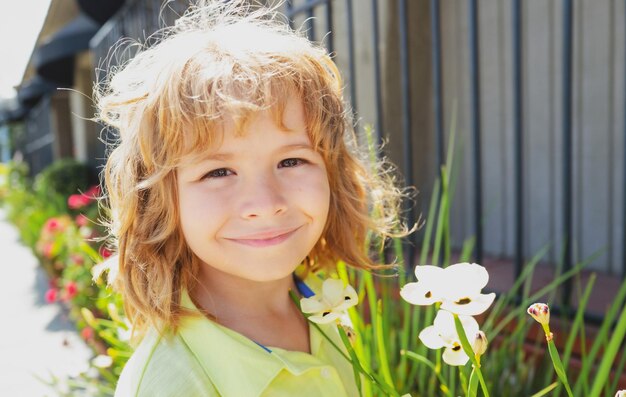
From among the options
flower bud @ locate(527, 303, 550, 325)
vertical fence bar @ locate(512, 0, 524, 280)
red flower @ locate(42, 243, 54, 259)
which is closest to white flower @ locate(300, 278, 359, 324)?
flower bud @ locate(527, 303, 550, 325)

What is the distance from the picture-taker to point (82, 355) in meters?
3.07

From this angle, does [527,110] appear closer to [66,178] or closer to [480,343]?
[480,343]

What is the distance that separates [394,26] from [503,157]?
3.04ft

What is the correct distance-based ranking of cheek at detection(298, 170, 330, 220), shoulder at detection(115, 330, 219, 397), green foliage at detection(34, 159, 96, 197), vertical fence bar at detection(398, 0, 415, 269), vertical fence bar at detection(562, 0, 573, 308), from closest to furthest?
1. shoulder at detection(115, 330, 219, 397)
2. cheek at detection(298, 170, 330, 220)
3. vertical fence bar at detection(562, 0, 573, 308)
4. vertical fence bar at detection(398, 0, 415, 269)
5. green foliage at detection(34, 159, 96, 197)

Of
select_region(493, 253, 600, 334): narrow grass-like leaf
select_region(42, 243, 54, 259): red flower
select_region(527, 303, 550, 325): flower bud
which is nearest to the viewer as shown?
select_region(527, 303, 550, 325): flower bud

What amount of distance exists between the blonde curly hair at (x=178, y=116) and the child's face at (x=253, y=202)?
3 centimetres

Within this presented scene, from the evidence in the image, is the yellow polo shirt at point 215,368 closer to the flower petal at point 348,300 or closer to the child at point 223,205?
the child at point 223,205

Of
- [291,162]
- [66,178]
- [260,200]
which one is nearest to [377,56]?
[291,162]

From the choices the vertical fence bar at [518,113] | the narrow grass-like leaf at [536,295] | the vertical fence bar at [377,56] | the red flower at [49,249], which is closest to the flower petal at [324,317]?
the narrow grass-like leaf at [536,295]

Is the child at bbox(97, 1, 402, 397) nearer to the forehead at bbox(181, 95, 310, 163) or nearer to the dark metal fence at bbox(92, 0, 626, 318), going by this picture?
the forehead at bbox(181, 95, 310, 163)

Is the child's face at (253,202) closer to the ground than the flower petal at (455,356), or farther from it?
farther from it

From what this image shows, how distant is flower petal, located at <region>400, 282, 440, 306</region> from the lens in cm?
74

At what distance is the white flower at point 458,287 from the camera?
2.35ft

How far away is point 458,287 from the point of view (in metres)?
0.73
